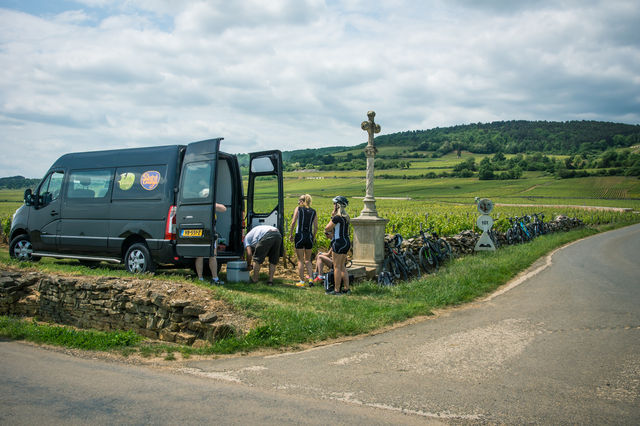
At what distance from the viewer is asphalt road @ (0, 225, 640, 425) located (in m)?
3.80

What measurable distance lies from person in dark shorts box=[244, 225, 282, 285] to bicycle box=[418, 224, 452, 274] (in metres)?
4.31

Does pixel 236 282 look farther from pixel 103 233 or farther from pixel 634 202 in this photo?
pixel 634 202

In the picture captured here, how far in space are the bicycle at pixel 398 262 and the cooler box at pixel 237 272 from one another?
9.75 feet

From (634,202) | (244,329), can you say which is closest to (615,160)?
(634,202)

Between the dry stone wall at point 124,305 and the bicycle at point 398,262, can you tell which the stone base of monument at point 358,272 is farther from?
the dry stone wall at point 124,305

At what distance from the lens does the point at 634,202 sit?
55.6m

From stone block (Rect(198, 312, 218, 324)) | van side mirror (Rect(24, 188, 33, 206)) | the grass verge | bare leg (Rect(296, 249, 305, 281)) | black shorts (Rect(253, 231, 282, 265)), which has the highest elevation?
van side mirror (Rect(24, 188, 33, 206))

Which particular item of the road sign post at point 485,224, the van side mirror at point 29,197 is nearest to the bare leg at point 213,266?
the van side mirror at point 29,197

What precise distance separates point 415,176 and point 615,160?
34166 mm

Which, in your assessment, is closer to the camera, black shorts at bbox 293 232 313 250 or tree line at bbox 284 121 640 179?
black shorts at bbox 293 232 313 250

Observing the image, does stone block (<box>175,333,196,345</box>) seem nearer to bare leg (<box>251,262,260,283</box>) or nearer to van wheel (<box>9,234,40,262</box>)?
bare leg (<box>251,262,260,283</box>)

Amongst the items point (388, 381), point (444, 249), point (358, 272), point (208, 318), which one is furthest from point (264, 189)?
point (388, 381)

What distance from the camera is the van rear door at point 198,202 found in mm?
8859

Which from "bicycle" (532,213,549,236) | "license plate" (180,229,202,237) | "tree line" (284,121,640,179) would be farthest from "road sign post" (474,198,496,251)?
"tree line" (284,121,640,179)
